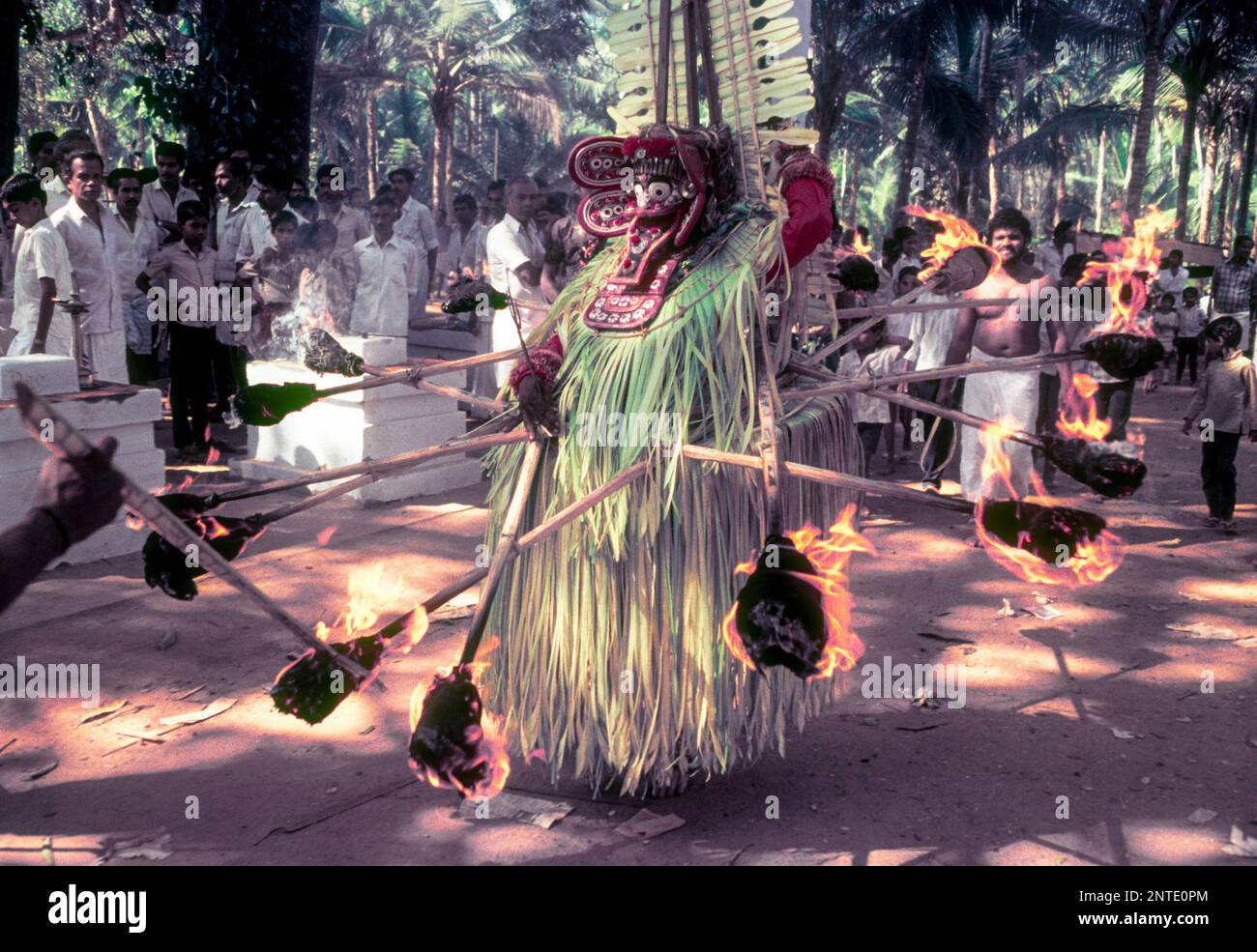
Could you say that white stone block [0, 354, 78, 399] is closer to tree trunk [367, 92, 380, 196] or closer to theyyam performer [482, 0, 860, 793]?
theyyam performer [482, 0, 860, 793]

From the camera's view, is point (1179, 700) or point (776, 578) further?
point (1179, 700)

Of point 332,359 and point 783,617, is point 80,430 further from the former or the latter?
point 783,617

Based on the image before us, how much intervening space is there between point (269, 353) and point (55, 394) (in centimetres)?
238

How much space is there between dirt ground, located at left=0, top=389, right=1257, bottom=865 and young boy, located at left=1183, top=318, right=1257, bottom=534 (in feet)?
4.42

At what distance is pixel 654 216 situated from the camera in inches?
133

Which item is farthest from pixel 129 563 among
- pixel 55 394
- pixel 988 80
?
pixel 988 80

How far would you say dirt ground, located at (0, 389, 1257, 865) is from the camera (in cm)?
325

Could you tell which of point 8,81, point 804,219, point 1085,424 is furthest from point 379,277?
point 1085,424

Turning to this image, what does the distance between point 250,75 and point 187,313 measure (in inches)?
107

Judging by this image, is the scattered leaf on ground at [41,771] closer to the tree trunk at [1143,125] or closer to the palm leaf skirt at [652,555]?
the palm leaf skirt at [652,555]

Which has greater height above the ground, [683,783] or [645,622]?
[645,622]

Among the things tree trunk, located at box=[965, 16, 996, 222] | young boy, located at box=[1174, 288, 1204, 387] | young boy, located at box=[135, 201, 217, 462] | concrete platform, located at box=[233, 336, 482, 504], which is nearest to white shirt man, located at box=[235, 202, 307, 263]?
young boy, located at box=[135, 201, 217, 462]

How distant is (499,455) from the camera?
12.1 feet
